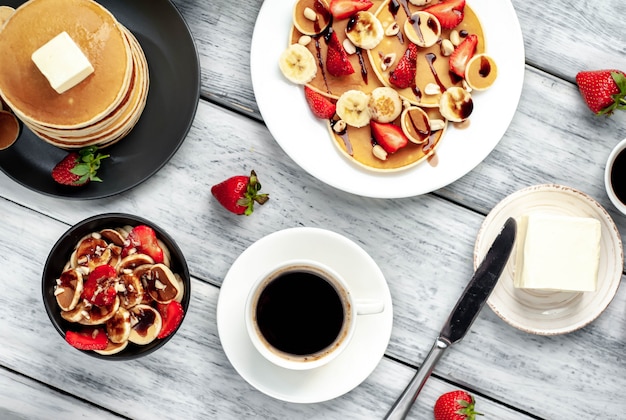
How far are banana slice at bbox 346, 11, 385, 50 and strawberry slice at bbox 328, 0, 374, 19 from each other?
0.03 feet

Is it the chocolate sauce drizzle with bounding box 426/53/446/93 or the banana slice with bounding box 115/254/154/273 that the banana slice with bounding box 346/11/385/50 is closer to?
the chocolate sauce drizzle with bounding box 426/53/446/93

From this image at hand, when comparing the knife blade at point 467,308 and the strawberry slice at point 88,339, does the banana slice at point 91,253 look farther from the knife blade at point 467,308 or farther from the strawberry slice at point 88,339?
the knife blade at point 467,308

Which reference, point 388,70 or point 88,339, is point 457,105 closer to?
point 388,70

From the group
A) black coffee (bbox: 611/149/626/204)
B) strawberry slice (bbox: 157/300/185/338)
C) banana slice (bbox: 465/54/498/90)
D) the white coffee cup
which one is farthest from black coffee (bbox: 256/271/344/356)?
black coffee (bbox: 611/149/626/204)

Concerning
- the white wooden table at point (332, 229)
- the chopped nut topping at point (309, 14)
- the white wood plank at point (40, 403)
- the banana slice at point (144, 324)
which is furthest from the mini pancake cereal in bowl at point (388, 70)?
the white wood plank at point (40, 403)

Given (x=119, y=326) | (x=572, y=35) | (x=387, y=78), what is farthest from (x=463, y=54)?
(x=119, y=326)

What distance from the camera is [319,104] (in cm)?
135

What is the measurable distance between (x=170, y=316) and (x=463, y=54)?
76cm

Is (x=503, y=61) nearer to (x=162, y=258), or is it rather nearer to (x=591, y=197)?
(x=591, y=197)

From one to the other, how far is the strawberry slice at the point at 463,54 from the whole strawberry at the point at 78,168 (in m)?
0.71

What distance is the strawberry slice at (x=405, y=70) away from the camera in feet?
4.45

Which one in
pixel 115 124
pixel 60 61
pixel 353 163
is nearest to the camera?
pixel 60 61

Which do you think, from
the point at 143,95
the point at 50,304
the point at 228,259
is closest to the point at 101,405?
the point at 50,304

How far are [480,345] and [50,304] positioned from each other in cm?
87
